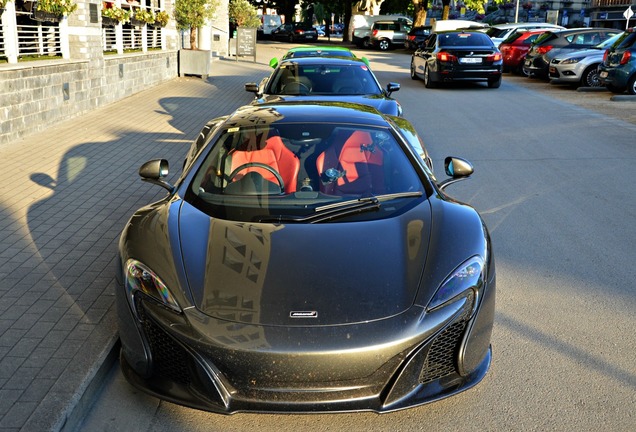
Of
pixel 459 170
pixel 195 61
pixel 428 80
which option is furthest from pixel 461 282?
pixel 195 61

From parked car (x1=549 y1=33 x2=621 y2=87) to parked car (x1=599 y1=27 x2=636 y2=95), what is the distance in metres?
1.81

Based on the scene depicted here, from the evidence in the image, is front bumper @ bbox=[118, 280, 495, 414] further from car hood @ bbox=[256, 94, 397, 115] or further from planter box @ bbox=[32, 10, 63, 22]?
planter box @ bbox=[32, 10, 63, 22]

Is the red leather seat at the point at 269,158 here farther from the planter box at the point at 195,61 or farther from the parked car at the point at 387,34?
the parked car at the point at 387,34


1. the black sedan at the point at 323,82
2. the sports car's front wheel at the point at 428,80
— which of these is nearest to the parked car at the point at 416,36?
the sports car's front wheel at the point at 428,80

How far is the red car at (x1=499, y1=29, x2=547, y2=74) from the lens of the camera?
27.1 metres

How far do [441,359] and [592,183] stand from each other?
20.9 ft

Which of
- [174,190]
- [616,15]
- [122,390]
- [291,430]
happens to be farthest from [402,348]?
[616,15]

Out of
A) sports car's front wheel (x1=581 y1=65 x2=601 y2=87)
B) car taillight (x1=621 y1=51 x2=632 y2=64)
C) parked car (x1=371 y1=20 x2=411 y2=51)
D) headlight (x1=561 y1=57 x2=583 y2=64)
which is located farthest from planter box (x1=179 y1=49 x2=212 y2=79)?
parked car (x1=371 y1=20 x2=411 y2=51)

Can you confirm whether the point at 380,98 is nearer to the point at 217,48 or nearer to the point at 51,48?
the point at 51,48

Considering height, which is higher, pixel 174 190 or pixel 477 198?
pixel 174 190

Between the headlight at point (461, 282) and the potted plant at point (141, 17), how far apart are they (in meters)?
17.6

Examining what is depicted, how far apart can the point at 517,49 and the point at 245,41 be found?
38.3 ft

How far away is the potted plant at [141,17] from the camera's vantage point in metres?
19.7

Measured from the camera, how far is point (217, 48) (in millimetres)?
39062
